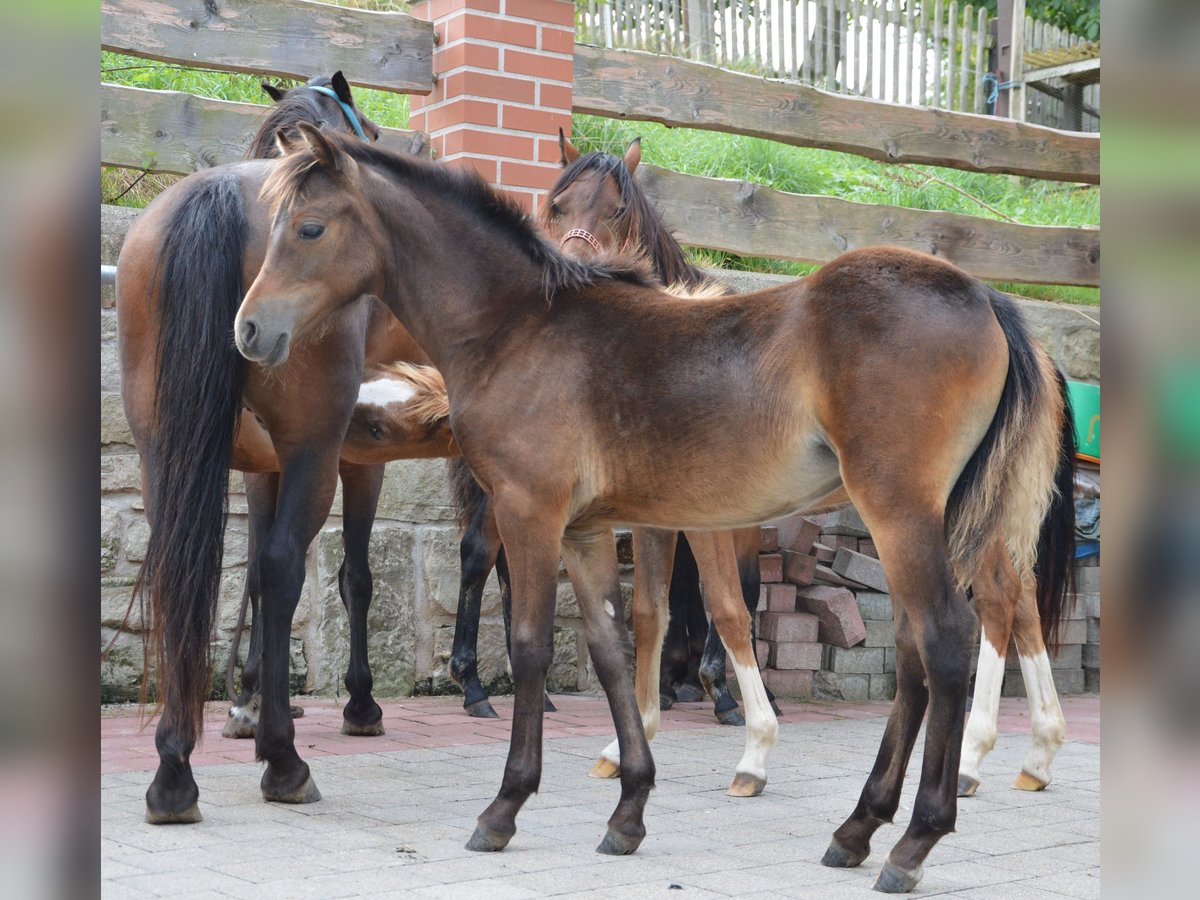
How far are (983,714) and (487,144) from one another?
12.6 ft

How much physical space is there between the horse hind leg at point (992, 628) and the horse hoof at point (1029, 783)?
0.62ft

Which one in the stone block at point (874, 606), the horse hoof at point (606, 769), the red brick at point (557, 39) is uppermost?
the red brick at point (557, 39)

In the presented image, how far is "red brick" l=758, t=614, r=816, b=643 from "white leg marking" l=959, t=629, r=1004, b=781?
1.88 meters

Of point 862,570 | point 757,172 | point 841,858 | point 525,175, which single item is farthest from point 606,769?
point 757,172

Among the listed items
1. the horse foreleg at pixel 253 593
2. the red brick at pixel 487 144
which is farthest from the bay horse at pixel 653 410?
the red brick at pixel 487 144

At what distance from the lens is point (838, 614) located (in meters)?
6.40

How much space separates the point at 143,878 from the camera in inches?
115

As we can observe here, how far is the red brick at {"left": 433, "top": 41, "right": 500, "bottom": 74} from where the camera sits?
20.8 feet

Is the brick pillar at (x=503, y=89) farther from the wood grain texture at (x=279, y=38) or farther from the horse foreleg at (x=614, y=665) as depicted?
the horse foreleg at (x=614, y=665)

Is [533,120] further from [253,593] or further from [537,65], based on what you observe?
[253,593]

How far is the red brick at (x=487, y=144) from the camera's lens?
6.32 metres

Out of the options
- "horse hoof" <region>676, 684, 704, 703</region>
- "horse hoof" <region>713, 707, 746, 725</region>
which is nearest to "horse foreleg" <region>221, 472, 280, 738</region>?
"horse hoof" <region>713, 707, 746, 725</region>

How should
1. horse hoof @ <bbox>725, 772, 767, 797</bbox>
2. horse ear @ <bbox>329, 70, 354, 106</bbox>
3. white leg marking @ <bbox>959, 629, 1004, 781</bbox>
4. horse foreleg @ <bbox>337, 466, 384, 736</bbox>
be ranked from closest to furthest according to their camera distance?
horse hoof @ <bbox>725, 772, 767, 797</bbox> → white leg marking @ <bbox>959, 629, 1004, 781</bbox> → horse ear @ <bbox>329, 70, 354, 106</bbox> → horse foreleg @ <bbox>337, 466, 384, 736</bbox>

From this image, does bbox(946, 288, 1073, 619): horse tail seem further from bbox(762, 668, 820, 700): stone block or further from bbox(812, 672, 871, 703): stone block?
bbox(812, 672, 871, 703): stone block
